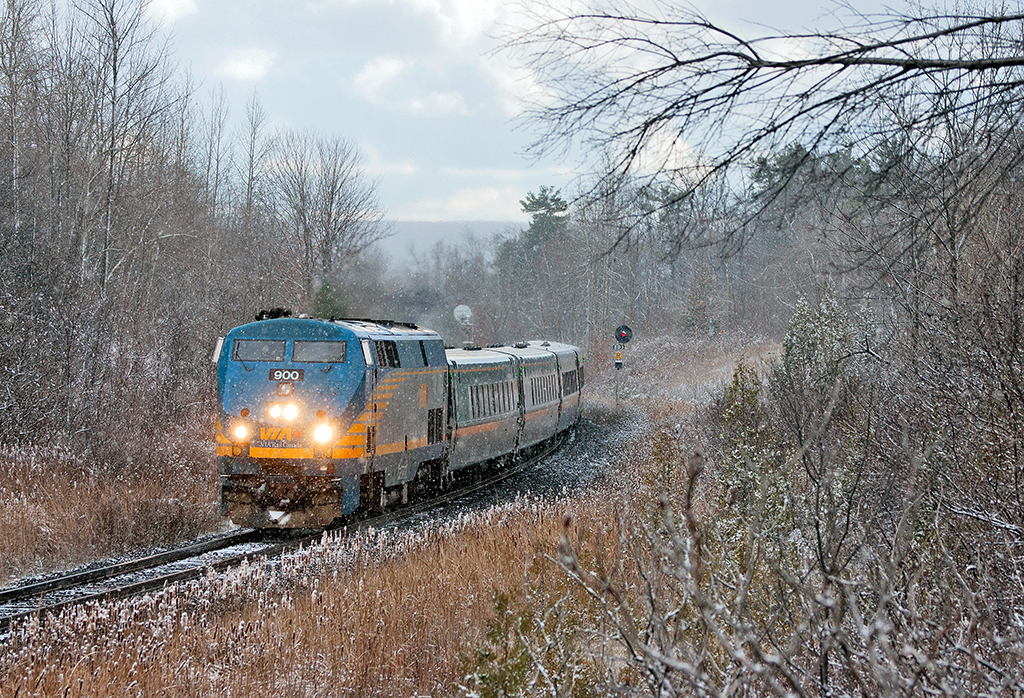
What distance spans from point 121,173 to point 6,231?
3.80m

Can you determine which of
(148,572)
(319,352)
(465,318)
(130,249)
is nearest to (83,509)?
(148,572)

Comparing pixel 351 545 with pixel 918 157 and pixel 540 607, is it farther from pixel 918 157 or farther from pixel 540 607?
pixel 918 157

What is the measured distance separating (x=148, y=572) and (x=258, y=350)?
11.0ft

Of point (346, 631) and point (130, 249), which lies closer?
point (346, 631)

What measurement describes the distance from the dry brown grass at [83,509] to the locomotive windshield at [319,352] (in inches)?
105

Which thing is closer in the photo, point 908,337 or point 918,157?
point 918,157

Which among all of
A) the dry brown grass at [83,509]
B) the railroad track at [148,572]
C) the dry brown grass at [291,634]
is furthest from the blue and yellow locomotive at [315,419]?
the dry brown grass at [291,634]

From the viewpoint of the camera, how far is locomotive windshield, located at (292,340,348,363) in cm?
1096

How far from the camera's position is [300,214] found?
129ft

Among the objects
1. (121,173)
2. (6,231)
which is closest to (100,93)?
(121,173)

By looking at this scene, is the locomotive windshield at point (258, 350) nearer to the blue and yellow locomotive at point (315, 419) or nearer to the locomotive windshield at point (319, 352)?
the blue and yellow locomotive at point (315, 419)

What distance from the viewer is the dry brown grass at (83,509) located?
30.9 feet

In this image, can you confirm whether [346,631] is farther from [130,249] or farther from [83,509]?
[130,249]

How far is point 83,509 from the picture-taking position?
34.2ft
